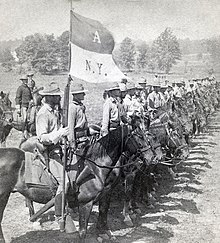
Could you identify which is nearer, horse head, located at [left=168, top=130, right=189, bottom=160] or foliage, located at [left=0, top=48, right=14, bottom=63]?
foliage, located at [left=0, top=48, right=14, bottom=63]

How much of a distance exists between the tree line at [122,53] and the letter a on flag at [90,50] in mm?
1847

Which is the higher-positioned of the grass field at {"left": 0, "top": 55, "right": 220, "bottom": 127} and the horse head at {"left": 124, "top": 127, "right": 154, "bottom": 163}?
the grass field at {"left": 0, "top": 55, "right": 220, "bottom": 127}

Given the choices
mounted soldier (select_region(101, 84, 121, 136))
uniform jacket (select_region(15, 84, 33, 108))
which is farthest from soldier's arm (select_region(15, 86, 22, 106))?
mounted soldier (select_region(101, 84, 121, 136))

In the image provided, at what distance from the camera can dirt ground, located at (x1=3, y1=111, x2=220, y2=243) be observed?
169 inches

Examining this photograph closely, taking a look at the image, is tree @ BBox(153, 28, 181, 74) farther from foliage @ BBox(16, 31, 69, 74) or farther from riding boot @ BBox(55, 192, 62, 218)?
riding boot @ BBox(55, 192, 62, 218)

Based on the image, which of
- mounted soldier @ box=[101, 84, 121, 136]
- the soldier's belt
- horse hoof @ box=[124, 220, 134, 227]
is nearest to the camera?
the soldier's belt

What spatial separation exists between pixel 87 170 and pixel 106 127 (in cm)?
95

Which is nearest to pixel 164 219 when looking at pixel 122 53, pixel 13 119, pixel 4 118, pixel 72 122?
pixel 72 122

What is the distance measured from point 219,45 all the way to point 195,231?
3.01m

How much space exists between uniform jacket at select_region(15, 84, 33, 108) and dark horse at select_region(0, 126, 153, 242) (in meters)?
3.02

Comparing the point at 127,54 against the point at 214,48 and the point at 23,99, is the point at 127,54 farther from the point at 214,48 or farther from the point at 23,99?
the point at 23,99

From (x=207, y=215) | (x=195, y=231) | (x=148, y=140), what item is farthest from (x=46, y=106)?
(x=207, y=215)

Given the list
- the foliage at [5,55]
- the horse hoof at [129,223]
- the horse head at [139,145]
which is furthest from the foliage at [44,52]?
the horse hoof at [129,223]

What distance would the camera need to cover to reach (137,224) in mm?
4727
